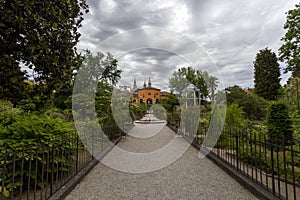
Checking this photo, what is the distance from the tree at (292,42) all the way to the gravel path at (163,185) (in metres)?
16.5

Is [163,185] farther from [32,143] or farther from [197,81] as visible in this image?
[197,81]

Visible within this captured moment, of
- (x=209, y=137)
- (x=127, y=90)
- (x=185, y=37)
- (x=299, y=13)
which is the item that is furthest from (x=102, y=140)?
(x=299, y=13)

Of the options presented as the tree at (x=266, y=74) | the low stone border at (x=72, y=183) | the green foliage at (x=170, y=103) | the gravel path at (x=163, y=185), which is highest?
the tree at (x=266, y=74)

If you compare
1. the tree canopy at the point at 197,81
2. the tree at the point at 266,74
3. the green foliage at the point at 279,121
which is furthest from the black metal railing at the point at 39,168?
the tree at the point at 266,74

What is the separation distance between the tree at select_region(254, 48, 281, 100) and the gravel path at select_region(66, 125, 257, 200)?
3154 cm

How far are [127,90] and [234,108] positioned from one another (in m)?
5.48

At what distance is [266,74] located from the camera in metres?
31.2

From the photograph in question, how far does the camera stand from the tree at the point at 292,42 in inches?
616

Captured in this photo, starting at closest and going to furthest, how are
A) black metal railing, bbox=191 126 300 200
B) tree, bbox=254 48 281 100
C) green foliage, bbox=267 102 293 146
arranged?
black metal railing, bbox=191 126 300 200 → green foliage, bbox=267 102 293 146 → tree, bbox=254 48 281 100

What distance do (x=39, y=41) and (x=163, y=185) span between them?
3699mm

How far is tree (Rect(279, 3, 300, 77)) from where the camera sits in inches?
616

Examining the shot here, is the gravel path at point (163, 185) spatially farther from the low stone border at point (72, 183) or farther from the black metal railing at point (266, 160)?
the black metal railing at point (266, 160)

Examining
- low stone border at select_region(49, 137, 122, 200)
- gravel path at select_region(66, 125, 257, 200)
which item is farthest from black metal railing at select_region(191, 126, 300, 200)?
low stone border at select_region(49, 137, 122, 200)

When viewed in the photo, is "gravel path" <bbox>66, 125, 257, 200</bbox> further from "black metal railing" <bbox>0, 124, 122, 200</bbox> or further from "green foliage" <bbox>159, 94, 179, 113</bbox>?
"green foliage" <bbox>159, 94, 179, 113</bbox>
